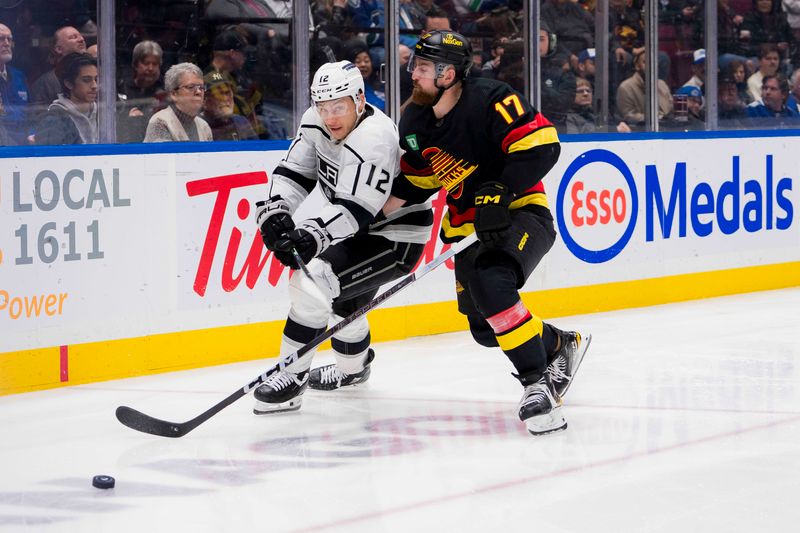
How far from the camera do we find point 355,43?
5.58m

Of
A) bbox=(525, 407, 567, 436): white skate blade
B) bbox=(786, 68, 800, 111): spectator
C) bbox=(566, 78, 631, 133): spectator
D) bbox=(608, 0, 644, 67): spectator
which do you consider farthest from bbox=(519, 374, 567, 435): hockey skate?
bbox=(786, 68, 800, 111): spectator

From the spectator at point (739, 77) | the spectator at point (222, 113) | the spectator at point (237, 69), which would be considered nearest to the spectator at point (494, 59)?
the spectator at point (237, 69)

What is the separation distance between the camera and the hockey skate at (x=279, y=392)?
3.92 meters

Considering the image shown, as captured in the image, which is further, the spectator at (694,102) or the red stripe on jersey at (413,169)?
the spectator at (694,102)

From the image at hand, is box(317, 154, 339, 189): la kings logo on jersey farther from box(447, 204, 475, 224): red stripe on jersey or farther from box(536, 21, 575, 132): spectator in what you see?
box(536, 21, 575, 132): spectator

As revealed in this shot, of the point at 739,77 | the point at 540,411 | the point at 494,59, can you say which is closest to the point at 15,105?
the point at 540,411

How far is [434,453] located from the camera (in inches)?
135

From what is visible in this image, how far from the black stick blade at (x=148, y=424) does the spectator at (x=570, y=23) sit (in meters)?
3.43

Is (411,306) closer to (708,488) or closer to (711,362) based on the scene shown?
(711,362)

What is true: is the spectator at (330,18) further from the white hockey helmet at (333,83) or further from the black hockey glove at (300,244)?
the black hockey glove at (300,244)

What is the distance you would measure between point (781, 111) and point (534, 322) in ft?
13.4

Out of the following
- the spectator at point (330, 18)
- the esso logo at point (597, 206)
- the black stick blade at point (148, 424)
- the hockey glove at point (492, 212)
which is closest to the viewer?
the hockey glove at point (492, 212)

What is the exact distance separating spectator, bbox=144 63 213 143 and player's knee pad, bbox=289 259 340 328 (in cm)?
126

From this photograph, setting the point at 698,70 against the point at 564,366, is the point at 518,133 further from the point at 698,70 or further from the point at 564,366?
the point at 698,70
